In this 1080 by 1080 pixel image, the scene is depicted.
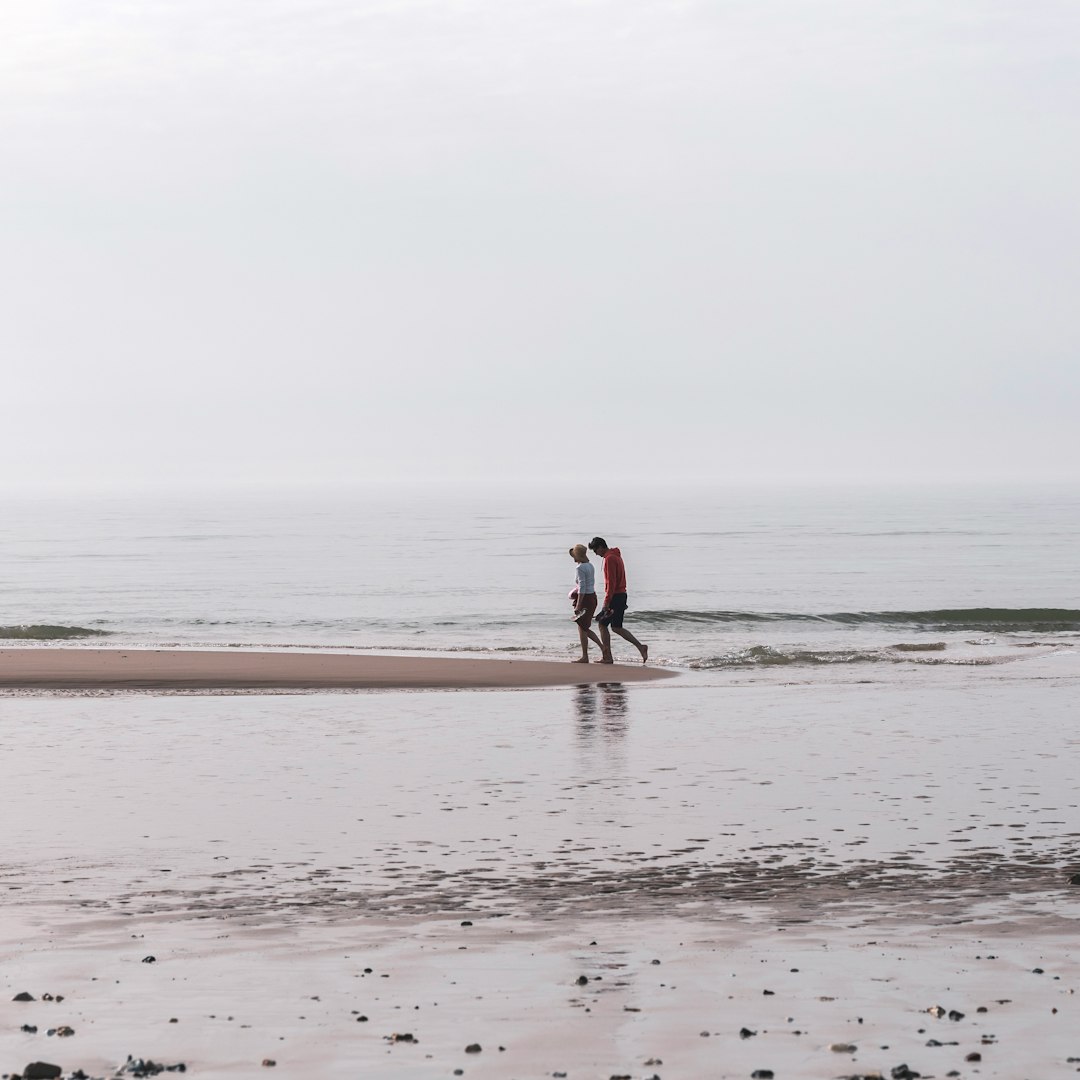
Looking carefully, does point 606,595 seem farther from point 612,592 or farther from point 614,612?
point 614,612

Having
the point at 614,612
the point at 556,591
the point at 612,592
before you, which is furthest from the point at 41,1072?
the point at 556,591

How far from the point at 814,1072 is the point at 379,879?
4.25m

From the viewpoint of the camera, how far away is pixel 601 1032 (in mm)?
5977

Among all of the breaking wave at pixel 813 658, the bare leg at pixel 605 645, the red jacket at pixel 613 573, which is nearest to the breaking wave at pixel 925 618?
the breaking wave at pixel 813 658

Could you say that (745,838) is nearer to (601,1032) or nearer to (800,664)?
(601,1032)

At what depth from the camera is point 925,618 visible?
131 feet

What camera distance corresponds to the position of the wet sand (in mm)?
5883

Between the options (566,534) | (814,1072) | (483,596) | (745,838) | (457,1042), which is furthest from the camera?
(566,534)

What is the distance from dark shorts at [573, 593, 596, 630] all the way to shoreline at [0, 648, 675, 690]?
31.6 inches

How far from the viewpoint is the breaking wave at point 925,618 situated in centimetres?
3766

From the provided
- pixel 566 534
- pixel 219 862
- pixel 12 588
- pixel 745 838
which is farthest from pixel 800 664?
pixel 566 534

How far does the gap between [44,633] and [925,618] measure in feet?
74.2

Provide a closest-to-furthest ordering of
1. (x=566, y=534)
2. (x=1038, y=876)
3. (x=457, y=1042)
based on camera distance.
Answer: (x=457, y=1042) → (x=1038, y=876) → (x=566, y=534)

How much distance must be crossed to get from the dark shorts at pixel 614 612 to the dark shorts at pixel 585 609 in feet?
1.28
